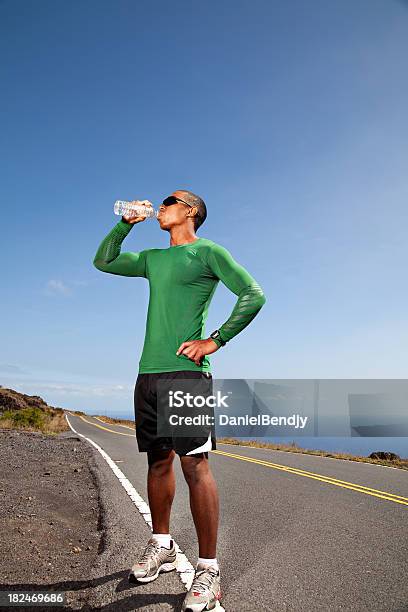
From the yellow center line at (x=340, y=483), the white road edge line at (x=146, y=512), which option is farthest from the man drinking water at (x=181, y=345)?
the yellow center line at (x=340, y=483)

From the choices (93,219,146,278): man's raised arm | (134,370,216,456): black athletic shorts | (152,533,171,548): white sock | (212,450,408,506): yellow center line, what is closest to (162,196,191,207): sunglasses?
(93,219,146,278): man's raised arm

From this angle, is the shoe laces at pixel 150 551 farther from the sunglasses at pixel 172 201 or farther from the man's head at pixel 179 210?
the sunglasses at pixel 172 201

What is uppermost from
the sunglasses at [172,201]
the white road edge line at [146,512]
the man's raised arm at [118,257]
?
the sunglasses at [172,201]

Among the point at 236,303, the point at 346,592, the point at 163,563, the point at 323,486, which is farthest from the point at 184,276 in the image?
the point at 323,486

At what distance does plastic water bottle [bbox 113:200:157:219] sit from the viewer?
3.27 meters

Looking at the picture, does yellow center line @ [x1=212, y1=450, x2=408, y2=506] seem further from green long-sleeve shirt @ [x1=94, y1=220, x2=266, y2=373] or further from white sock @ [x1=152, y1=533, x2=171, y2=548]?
green long-sleeve shirt @ [x1=94, y1=220, x2=266, y2=373]

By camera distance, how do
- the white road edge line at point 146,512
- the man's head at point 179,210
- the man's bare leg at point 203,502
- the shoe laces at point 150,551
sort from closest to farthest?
the man's bare leg at point 203,502 → the shoe laces at point 150,551 → the white road edge line at point 146,512 → the man's head at point 179,210

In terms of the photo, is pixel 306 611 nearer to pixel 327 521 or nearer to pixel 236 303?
pixel 236 303

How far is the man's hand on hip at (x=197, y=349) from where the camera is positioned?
289 centimetres

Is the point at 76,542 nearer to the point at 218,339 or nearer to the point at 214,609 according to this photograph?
the point at 214,609

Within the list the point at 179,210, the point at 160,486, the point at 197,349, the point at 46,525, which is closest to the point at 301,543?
the point at 160,486

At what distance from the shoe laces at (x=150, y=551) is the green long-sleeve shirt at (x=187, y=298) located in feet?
3.58

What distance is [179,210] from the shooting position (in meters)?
3.38

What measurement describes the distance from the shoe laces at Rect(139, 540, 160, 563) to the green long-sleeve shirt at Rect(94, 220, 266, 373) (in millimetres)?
1092
